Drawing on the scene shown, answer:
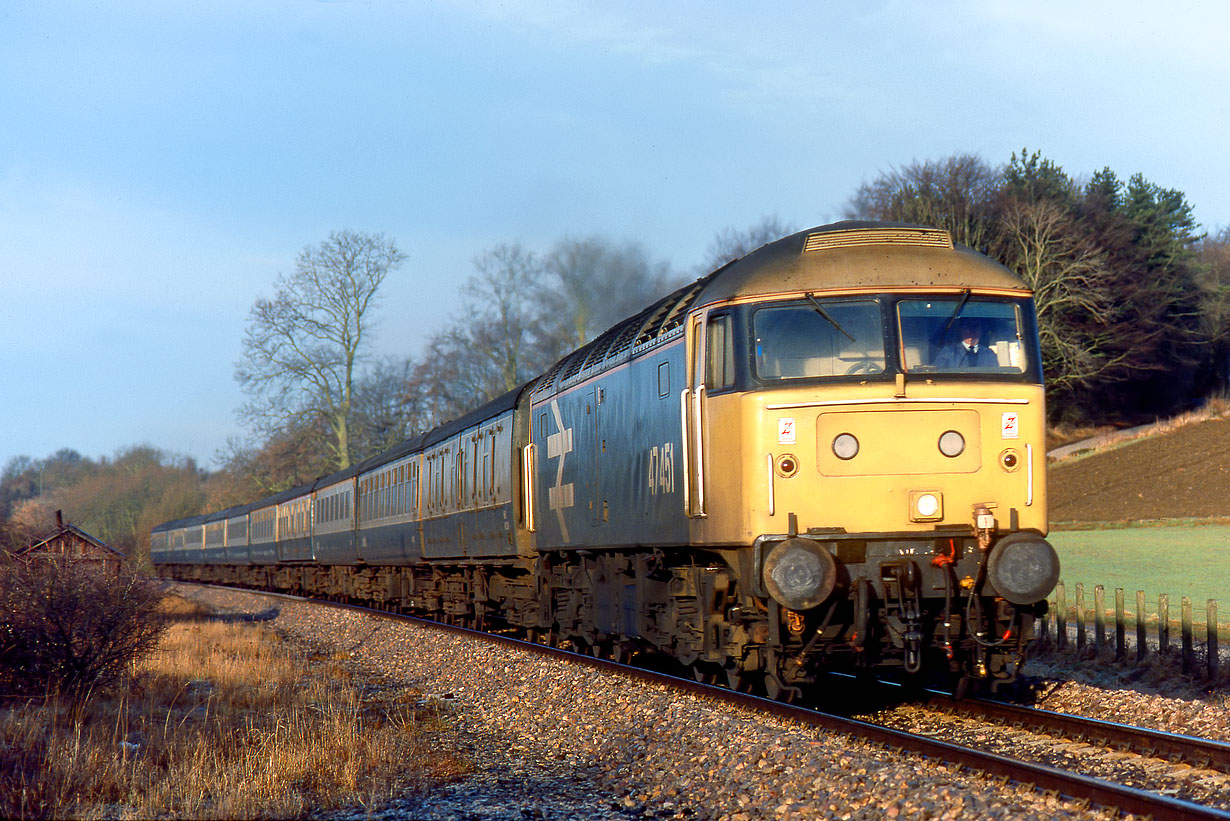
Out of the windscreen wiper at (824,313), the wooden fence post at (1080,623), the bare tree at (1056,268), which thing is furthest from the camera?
the bare tree at (1056,268)

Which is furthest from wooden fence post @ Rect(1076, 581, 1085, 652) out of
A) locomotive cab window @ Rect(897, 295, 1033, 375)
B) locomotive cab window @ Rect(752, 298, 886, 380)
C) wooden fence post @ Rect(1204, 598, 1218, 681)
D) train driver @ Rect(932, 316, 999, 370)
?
locomotive cab window @ Rect(752, 298, 886, 380)

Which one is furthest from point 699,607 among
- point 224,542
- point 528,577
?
point 224,542

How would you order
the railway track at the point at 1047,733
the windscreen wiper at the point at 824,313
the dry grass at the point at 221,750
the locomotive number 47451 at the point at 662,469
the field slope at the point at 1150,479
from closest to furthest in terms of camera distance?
1. the railway track at the point at 1047,733
2. the dry grass at the point at 221,750
3. the windscreen wiper at the point at 824,313
4. the locomotive number 47451 at the point at 662,469
5. the field slope at the point at 1150,479

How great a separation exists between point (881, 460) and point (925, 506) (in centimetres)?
48

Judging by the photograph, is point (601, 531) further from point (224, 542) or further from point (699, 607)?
point (224, 542)

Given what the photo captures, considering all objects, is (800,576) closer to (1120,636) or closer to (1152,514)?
(1120,636)

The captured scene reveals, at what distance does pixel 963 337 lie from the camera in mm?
9289

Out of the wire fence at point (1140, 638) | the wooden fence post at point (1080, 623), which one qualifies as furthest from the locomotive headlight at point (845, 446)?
the wooden fence post at point (1080, 623)

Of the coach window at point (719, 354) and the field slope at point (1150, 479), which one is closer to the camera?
the coach window at point (719, 354)

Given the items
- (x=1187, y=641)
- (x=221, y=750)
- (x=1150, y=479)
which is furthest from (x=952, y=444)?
(x=1150, y=479)

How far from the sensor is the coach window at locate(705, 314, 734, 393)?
932 centimetres

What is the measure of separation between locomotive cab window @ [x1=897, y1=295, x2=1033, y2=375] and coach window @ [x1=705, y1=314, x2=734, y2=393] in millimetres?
1332

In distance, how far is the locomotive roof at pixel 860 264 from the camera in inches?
368

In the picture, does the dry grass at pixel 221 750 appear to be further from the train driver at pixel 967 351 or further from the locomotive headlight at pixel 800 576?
the train driver at pixel 967 351
